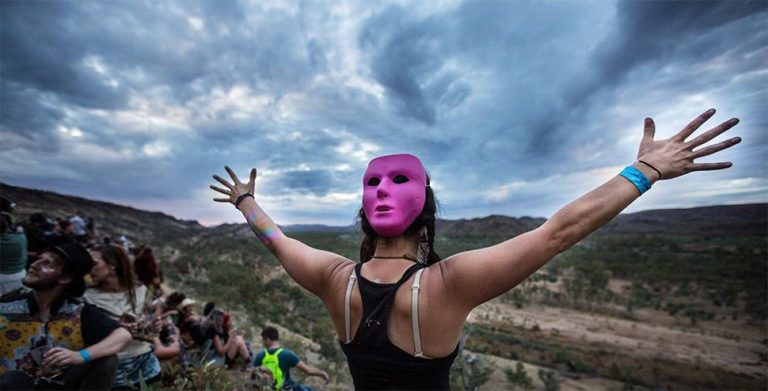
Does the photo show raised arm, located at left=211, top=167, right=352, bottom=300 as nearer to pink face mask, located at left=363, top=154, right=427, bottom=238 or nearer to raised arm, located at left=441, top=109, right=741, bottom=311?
pink face mask, located at left=363, top=154, right=427, bottom=238

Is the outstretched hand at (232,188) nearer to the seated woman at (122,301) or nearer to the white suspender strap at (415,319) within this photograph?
the white suspender strap at (415,319)

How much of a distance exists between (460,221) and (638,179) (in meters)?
113

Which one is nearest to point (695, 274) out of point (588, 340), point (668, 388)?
point (588, 340)

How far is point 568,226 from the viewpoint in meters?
1.20

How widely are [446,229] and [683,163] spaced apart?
4130 inches

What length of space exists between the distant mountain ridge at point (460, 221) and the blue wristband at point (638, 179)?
33.4 metres

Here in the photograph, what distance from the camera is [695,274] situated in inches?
1057

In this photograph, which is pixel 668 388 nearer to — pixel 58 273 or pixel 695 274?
pixel 58 273

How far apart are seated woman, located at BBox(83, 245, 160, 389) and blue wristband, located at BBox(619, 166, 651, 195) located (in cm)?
368

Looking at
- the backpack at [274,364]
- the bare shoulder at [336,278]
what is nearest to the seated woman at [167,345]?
the backpack at [274,364]

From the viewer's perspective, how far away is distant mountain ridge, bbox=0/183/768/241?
50.1 meters

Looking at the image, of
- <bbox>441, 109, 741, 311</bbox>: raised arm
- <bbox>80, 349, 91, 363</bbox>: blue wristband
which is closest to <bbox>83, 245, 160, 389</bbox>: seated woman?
<bbox>80, 349, 91, 363</bbox>: blue wristband

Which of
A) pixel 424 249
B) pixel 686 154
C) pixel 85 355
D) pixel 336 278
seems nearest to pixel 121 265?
pixel 85 355

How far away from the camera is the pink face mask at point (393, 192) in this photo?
1.48m
